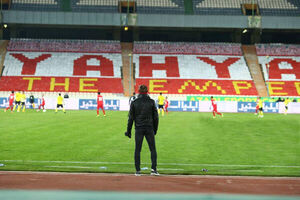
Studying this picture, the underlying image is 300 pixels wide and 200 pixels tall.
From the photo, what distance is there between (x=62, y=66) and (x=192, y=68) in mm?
17695

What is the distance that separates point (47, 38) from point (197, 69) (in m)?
23.0

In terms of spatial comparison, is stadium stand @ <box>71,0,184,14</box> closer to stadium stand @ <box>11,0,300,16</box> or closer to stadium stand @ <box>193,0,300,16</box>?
A: stadium stand @ <box>11,0,300,16</box>

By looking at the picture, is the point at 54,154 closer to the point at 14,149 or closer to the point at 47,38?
the point at 14,149

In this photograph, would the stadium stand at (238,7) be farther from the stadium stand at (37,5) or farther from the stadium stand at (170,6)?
the stadium stand at (37,5)

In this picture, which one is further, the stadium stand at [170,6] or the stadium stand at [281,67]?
the stadium stand at [170,6]

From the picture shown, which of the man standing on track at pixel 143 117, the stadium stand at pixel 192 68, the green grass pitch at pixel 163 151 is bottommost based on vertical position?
the green grass pitch at pixel 163 151

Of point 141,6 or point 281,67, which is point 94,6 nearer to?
point 141,6

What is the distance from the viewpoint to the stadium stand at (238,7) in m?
58.7

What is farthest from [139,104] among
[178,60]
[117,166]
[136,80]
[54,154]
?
[178,60]

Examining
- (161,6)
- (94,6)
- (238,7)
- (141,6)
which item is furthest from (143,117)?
(238,7)

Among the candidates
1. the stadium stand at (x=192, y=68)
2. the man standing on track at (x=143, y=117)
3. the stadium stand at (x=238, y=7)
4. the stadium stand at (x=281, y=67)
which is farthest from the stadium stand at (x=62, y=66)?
the man standing on track at (x=143, y=117)

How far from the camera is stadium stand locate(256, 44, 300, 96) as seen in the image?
52.7m

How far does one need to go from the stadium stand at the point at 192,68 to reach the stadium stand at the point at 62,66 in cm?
403

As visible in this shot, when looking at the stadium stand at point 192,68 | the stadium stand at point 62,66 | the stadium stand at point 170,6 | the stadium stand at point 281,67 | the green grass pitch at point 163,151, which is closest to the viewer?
the green grass pitch at point 163,151
